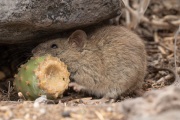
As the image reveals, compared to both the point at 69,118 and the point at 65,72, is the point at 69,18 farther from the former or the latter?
the point at 69,118

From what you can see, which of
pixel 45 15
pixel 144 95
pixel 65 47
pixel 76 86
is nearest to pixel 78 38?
pixel 65 47

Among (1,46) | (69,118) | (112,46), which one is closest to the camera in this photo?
(69,118)

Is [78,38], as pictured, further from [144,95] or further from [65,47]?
[144,95]

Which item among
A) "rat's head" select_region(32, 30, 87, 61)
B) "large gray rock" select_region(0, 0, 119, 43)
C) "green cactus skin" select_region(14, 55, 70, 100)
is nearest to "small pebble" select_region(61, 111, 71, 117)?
"green cactus skin" select_region(14, 55, 70, 100)

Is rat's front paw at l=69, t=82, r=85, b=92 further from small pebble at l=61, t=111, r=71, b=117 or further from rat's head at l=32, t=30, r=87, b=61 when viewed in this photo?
small pebble at l=61, t=111, r=71, b=117

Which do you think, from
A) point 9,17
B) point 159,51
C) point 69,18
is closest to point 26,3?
point 9,17

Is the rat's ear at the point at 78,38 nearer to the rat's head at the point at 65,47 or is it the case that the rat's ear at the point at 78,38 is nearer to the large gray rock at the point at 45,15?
the rat's head at the point at 65,47
